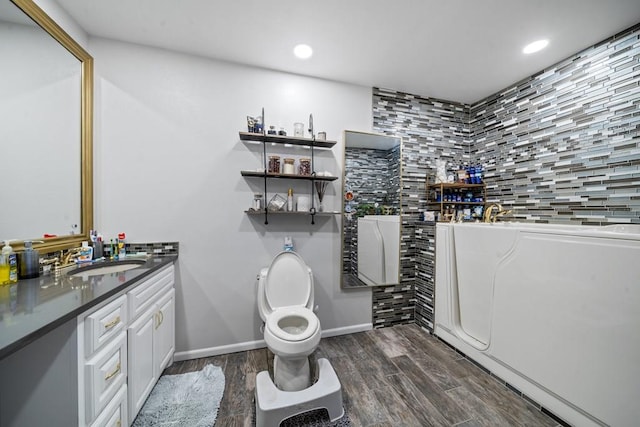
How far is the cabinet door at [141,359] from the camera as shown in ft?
3.74

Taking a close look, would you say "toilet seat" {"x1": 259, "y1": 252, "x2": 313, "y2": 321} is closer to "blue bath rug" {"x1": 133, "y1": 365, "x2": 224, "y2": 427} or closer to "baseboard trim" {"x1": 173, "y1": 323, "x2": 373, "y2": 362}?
"baseboard trim" {"x1": 173, "y1": 323, "x2": 373, "y2": 362}

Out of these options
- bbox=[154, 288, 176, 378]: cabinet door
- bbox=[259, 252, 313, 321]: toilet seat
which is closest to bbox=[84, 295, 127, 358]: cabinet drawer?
bbox=[154, 288, 176, 378]: cabinet door

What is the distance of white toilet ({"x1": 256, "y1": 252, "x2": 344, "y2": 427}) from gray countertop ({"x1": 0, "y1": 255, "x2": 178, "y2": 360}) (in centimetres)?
83

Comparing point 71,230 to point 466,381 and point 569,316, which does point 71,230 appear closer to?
point 466,381

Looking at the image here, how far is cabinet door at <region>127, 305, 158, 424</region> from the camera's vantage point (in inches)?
44.8

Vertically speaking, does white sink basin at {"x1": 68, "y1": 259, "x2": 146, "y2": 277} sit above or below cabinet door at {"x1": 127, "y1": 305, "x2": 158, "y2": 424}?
above

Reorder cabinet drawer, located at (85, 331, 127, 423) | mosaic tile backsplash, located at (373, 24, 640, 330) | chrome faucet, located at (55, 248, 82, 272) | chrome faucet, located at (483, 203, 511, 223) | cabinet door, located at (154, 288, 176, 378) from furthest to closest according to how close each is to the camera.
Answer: chrome faucet, located at (483, 203, 511, 223) → mosaic tile backsplash, located at (373, 24, 640, 330) → cabinet door, located at (154, 288, 176, 378) → chrome faucet, located at (55, 248, 82, 272) → cabinet drawer, located at (85, 331, 127, 423)

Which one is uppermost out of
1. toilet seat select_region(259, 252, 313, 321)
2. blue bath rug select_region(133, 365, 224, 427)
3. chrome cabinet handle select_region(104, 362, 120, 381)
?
toilet seat select_region(259, 252, 313, 321)

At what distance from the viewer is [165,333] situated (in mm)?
1551

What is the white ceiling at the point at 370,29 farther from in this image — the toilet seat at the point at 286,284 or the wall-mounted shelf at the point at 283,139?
the toilet seat at the point at 286,284

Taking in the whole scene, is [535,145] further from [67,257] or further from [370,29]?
[67,257]

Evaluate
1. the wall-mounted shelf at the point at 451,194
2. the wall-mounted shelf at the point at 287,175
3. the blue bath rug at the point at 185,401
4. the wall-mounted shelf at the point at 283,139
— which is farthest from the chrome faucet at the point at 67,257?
the wall-mounted shelf at the point at 451,194

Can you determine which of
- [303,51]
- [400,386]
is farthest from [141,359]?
[303,51]

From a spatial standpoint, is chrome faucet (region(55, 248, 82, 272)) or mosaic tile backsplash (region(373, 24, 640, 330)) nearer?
chrome faucet (region(55, 248, 82, 272))
